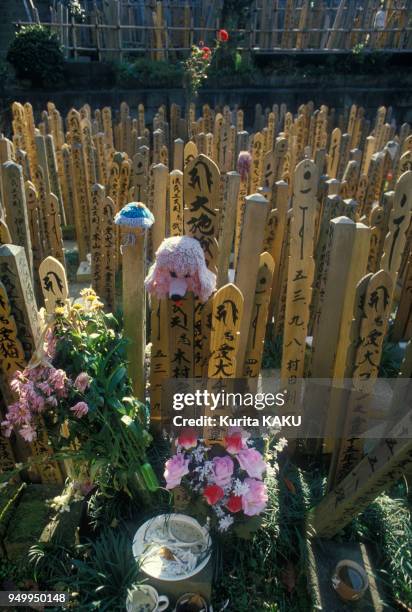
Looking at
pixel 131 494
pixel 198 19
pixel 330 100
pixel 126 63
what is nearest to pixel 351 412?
pixel 131 494

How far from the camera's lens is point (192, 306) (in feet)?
7.16

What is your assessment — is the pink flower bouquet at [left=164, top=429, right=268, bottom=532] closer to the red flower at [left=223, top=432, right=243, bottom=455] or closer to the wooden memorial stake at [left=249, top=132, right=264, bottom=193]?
the red flower at [left=223, top=432, right=243, bottom=455]

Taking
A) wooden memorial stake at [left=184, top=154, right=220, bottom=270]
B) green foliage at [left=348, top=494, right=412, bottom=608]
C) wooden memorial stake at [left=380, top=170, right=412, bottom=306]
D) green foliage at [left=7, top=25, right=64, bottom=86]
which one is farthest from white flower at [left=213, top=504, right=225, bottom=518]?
green foliage at [left=7, top=25, right=64, bottom=86]

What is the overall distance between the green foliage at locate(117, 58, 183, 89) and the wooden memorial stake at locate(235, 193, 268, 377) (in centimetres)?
860

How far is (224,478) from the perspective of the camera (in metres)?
2.02

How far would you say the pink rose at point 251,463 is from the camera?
2.04m

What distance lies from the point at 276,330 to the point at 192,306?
191 cm

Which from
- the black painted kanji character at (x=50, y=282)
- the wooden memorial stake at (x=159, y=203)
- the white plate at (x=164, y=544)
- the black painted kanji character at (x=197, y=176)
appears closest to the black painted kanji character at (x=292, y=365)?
the white plate at (x=164, y=544)

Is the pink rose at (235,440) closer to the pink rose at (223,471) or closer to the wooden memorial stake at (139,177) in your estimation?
the pink rose at (223,471)

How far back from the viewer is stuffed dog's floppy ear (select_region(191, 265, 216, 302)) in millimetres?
1925

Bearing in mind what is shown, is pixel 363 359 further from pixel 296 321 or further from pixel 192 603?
pixel 192 603

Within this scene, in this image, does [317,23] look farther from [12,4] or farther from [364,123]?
[12,4]

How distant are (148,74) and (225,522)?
388 inches

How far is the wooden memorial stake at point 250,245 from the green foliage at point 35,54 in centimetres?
851
